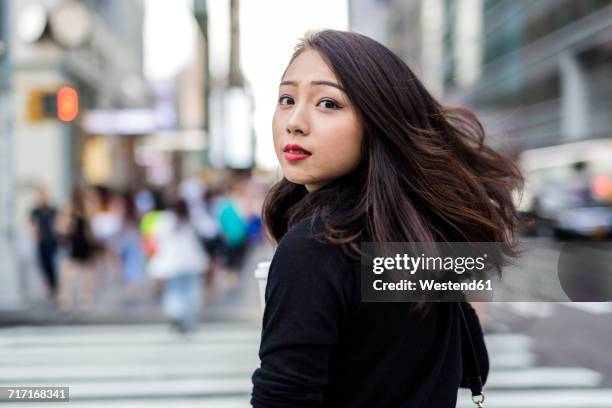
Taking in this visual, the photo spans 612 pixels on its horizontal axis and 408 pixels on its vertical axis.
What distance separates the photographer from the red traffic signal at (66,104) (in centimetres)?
1088

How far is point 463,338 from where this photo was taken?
5.97 ft

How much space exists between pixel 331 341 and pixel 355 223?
0.23m

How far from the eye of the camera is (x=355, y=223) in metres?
1.44

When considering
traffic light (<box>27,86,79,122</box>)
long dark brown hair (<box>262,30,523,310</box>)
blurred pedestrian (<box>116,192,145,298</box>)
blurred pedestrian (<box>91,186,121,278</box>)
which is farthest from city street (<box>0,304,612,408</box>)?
long dark brown hair (<box>262,30,523,310</box>)

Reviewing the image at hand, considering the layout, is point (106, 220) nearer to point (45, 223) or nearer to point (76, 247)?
point (45, 223)

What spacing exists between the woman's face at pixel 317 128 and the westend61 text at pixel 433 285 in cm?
26

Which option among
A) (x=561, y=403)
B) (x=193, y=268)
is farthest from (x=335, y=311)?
(x=193, y=268)

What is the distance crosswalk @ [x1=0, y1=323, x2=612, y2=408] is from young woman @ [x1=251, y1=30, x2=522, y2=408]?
4.46 meters

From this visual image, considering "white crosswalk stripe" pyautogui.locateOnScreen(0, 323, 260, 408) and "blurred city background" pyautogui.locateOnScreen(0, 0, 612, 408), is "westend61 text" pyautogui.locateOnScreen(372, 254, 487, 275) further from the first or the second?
"white crosswalk stripe" pyautogui.locateOnScreen(0, 323, 260, 408)

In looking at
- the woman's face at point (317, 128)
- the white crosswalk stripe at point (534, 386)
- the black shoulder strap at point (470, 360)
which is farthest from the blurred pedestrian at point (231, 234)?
the woman's face at point (317, 128)

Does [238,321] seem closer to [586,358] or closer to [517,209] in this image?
[586,358]

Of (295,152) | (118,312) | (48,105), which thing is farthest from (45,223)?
(295,152)

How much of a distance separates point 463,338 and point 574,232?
2000 centimetres

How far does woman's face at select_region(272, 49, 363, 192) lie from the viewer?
1.51 metres
